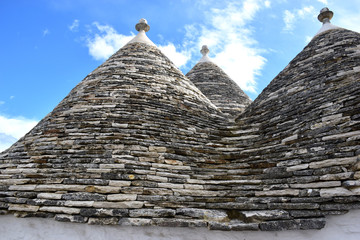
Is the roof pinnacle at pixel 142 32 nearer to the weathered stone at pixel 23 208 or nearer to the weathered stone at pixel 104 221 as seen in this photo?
the weathered stone at pixel 23 208

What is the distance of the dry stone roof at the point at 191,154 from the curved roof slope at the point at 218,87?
222 cm

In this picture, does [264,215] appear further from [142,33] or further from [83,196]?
[142,33]

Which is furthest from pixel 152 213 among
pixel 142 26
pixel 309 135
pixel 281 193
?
pixel 142 26

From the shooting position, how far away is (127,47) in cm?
590

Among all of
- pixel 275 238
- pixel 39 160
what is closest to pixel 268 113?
pixel 275 238

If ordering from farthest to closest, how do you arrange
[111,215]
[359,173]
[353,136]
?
[353,136]
[111,215]
[359,173]

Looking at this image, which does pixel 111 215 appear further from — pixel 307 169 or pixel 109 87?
pixel 109 87

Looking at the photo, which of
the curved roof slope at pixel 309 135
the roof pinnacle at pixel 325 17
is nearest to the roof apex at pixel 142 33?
the curved roof slope at pixel 309 135

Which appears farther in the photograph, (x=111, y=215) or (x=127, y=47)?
(x=127, y=47)

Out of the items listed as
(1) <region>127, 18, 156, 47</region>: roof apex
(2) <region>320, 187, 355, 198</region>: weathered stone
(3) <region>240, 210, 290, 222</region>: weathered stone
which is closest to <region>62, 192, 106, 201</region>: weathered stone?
(3) <region>240, 210, 290, 222</region>: weathered stone

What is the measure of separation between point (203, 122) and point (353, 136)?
7.90 ft

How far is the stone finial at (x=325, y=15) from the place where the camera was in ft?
19.7

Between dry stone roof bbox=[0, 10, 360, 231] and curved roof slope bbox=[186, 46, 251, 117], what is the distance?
7.27 ft

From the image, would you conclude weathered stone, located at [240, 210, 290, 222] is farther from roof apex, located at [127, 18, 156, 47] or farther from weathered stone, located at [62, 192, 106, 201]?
roof apex, located at [127, 18, 156, 47]
